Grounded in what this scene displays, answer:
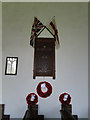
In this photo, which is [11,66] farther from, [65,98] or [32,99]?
[65,98]

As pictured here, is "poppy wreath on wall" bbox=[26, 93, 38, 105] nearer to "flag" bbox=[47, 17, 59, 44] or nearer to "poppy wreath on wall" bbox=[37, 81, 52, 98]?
"poppy wreath on wall" bbox=[37, 81, 52, 98]

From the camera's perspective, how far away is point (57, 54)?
105 inches

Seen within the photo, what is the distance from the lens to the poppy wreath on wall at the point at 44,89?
8.46 ft

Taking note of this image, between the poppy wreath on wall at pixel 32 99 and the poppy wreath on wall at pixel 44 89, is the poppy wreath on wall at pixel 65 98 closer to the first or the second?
the poppy wreath on wall at pixel 44 89

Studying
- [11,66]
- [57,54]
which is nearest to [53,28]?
[57,54]

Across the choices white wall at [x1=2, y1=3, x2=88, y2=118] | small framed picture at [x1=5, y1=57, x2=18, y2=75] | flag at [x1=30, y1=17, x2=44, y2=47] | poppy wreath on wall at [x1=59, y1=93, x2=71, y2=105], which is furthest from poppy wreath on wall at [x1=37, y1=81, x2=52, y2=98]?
flag at [x1=30, y1=17, x2=44, y2=47]

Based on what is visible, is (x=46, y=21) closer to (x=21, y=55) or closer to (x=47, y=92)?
(x=21, y=55)

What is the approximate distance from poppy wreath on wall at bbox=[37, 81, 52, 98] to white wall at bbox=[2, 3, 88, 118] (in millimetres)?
66

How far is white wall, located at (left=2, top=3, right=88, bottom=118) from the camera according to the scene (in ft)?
8.43

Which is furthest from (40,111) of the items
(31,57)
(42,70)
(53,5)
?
(53,5)

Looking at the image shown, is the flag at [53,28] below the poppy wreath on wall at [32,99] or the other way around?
the other way around

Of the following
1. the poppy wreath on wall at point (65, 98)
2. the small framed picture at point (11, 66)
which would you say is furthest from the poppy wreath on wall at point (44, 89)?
the small framed picture at point (11, 66)

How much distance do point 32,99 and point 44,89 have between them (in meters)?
0.28

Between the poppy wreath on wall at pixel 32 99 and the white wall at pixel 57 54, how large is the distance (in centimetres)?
7
